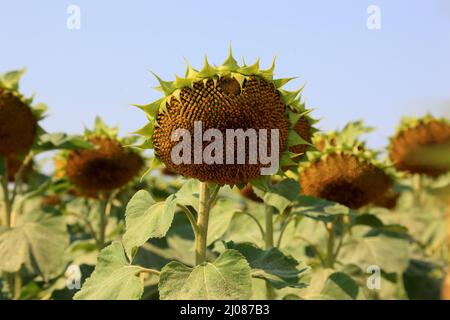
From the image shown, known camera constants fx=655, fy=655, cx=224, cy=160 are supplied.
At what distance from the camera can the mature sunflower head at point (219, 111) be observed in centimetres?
178

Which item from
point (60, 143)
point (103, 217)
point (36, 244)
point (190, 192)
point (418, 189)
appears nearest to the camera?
point (190, 192)

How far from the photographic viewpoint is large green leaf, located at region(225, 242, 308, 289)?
1.99m

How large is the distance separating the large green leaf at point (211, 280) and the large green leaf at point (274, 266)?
0.51 feet

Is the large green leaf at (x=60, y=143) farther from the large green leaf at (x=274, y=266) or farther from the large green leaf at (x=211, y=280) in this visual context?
the large green leaf at (x=211, y=280)

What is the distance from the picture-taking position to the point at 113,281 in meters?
2.07

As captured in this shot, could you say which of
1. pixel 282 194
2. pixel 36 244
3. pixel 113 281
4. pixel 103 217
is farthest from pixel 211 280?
pixel 103 217

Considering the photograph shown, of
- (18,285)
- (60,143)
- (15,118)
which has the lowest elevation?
(18,285)

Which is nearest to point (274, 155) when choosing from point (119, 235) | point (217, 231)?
point (217, 231)

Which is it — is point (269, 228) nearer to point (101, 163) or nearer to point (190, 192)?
point (190, 192)

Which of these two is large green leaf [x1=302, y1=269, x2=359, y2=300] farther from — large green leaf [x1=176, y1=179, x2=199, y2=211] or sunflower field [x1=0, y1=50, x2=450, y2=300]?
large green leaf [x1=176, y1=179, x2=199, y2=211]

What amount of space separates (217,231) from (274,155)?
0.91m

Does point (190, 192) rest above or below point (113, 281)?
above

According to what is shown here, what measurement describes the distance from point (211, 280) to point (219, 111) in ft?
1.56

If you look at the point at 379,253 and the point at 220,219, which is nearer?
the point at 220,219
